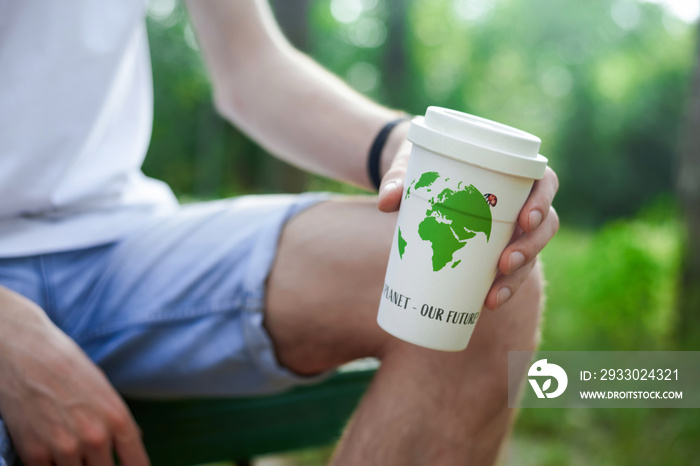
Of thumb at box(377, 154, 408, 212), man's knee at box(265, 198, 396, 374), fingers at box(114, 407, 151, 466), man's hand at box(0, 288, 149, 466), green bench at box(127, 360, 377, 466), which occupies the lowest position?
green bench at box(127, 360, 377, 466)

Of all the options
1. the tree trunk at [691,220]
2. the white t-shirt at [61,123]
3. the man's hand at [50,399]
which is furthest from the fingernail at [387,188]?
the tree trunk at [691,220]

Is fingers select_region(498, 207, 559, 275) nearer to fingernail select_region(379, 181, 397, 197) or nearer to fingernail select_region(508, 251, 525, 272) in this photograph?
fingernail select_region(508, 251, 525, 272)

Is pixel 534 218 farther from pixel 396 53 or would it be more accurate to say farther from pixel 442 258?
pixel 396 53

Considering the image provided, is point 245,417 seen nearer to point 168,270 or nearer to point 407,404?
point 168,270

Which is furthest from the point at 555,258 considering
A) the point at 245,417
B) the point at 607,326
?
the point at 245,417

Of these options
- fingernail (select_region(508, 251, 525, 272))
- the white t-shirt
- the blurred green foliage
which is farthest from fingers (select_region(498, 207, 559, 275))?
the blurred green foliage

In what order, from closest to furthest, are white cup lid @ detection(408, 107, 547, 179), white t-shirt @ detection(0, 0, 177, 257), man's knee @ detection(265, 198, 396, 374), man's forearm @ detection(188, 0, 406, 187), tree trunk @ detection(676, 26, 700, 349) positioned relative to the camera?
white cup lid @ detection(408, 107, 547, 179)
man's knee @ detection(265, 198, 396, 374)
white t-shirt @ detection(0, 0, 177, 257)
man's forearm @ detection(188, 0, 406, 187)
tree trunk @ detection(676, 26, 700, 349)
